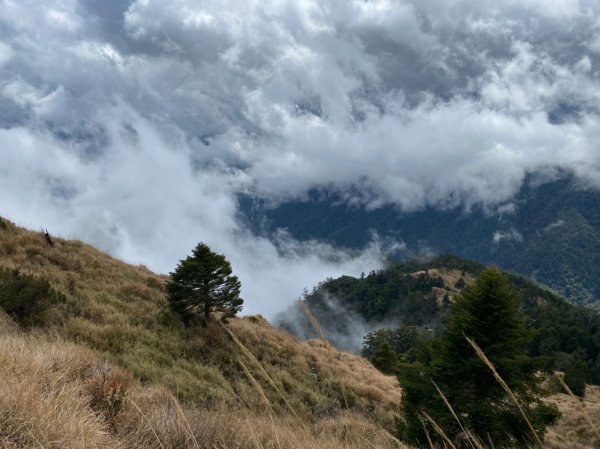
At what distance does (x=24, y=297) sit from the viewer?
470 inches

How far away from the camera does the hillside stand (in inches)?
129

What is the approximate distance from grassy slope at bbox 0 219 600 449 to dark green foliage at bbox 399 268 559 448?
6.96 ft

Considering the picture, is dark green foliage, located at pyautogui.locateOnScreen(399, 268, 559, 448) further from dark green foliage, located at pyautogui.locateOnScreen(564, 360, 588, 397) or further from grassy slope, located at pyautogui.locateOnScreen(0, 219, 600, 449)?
dark green foliage, located at pyautogui.locateOnScreen(564, 360, 588, 397)

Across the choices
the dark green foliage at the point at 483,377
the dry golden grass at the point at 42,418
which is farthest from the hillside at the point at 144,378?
the dark green foliage at the point at 483,377

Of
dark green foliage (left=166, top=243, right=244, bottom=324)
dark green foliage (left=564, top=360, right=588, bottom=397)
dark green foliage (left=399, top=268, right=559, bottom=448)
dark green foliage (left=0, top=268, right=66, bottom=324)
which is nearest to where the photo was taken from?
dark green foliage (left=399, top=268, right=559, bottom=448)

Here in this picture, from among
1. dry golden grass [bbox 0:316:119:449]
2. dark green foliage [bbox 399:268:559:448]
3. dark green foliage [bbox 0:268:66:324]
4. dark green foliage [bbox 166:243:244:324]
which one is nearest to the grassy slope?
dry golden grass [bbox 0:316:119:449]

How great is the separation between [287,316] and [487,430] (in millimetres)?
191627

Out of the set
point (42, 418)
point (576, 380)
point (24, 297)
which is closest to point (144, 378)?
point (24, 297)

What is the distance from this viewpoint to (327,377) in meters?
20.5

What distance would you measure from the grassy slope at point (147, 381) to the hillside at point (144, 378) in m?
0.02

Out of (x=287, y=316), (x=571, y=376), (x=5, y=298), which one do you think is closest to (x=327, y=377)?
(x=5, y=298)

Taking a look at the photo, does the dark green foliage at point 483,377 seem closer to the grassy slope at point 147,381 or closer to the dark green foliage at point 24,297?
the grassy slope at point 147,381

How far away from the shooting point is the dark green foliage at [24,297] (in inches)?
456

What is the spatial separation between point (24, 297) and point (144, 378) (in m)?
4.39
